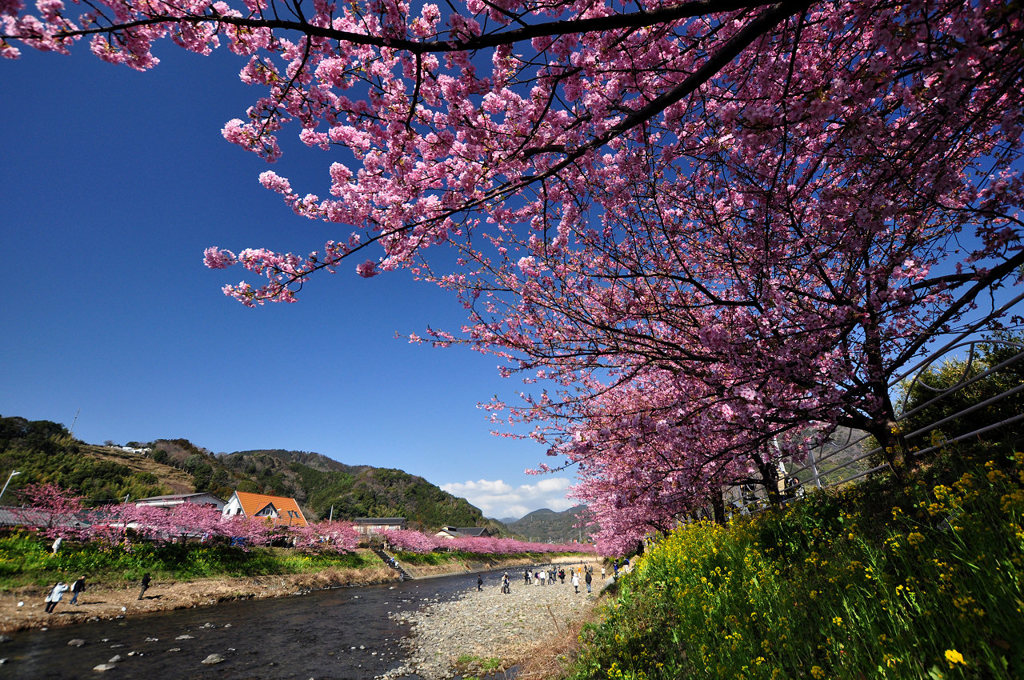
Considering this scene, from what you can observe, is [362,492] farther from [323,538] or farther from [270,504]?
[323,538]

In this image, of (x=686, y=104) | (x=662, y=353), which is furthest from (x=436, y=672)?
(x=686, y=104)

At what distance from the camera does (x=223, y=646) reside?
50.6ft

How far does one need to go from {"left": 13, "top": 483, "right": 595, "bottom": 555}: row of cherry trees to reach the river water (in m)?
8.73

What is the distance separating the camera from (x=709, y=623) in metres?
4.82

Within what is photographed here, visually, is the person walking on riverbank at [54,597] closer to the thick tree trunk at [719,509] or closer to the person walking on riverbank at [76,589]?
the person walking on riverbank at [76,589]

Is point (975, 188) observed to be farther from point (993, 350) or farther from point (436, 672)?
point (436, 672)

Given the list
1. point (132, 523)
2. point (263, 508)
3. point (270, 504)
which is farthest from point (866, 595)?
point (270, 504)

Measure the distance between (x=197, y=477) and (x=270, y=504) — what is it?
108ft

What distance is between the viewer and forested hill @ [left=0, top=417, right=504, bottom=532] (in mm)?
55531

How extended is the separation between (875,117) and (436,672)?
16297 millimetres

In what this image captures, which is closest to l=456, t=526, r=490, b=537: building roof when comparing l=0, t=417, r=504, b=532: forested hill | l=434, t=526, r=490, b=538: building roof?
l=434, t=526, r=490, b=538: building roof

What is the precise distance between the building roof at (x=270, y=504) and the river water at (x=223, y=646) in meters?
33.4

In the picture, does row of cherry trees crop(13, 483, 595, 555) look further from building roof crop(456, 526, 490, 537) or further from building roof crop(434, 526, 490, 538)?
building roof crop(456, 526, 490, 537)

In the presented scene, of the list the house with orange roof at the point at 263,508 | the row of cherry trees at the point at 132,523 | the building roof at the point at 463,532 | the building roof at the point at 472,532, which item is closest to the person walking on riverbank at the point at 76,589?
the row of cherry trees at the point at 132,523
